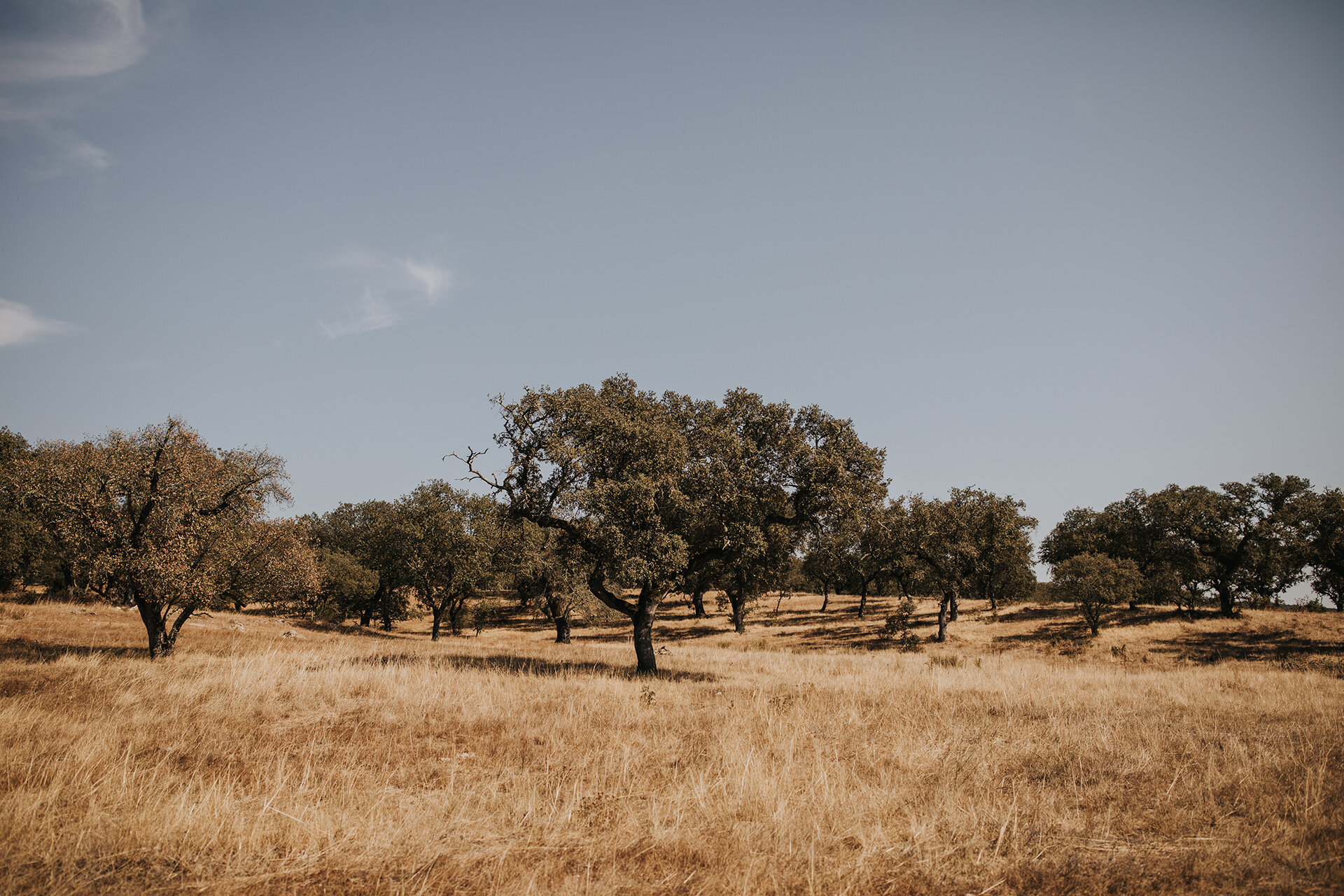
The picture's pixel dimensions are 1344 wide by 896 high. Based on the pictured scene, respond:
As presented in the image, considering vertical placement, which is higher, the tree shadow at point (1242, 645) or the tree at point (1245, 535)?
the tree at point (1245, 535)

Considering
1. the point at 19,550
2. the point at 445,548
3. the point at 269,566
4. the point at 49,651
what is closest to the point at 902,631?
the point at 445,548

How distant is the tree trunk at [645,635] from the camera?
73.0 ft

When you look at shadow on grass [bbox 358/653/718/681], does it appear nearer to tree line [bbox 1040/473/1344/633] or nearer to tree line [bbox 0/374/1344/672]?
tree line [bbox 0/374/1344/672]

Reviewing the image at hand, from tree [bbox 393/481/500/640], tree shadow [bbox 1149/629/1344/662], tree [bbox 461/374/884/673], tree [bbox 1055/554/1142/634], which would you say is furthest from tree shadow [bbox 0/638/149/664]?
tree [bbox 1055/554/1142/634]

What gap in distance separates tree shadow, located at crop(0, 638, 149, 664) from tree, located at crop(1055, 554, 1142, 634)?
53919 mm

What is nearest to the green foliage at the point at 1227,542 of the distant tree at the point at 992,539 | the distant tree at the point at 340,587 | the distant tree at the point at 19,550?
the distant tree at the point at 992,539

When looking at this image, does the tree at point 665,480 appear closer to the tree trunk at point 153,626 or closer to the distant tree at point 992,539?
the tree trunk at point 153,626

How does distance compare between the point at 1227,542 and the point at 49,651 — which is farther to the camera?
the point at 1227,542

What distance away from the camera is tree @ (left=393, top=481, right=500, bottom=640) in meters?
48.2

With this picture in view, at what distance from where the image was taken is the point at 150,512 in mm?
19219

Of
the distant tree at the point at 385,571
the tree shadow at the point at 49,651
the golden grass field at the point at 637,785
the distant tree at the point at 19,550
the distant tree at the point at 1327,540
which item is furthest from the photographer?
the distant tree at the point at 385,571

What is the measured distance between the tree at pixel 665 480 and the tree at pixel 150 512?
9.50 meters

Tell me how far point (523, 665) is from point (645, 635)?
16.4 feet

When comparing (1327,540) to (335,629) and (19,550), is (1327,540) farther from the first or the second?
(19,550)
